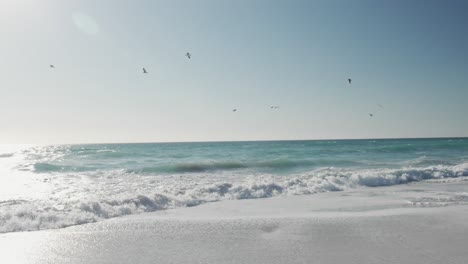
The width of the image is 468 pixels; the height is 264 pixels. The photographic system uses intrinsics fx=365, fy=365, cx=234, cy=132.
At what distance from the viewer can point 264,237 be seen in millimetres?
7160

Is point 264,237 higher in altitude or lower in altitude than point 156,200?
lower

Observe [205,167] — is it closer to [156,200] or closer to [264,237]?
[156,200]

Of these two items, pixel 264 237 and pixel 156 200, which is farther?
pixel 156 200

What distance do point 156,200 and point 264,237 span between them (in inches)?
202

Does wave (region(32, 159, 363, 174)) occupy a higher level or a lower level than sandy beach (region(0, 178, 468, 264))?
higher

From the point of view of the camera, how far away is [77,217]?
8961mm

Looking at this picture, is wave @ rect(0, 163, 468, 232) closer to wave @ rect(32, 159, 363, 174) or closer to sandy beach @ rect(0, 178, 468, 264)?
sandy beach @ rect(0, 178, 468, 264)

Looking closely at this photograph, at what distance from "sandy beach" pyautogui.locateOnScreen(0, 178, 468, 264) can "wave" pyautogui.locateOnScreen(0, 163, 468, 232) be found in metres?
0.62

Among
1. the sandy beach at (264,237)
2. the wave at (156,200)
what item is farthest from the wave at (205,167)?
the sandy beach at (264,237)

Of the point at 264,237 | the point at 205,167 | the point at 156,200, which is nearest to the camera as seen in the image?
the point at 264,237

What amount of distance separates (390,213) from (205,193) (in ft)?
21.0

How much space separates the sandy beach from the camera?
5996 mm

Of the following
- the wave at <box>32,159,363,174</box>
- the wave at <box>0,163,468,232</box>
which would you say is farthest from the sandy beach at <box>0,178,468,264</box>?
the wave at <box>32,159,363,174</box>

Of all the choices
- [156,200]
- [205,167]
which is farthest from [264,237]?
[205,167]
